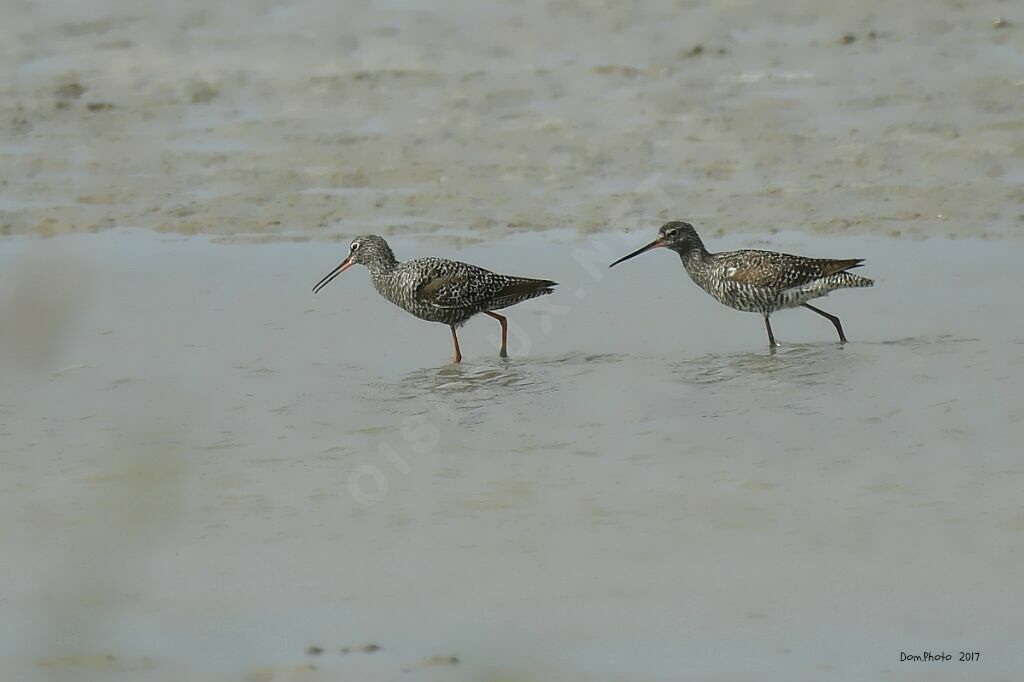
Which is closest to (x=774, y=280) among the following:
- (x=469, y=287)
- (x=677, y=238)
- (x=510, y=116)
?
(x=677, y=238)

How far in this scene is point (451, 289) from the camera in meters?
9.73

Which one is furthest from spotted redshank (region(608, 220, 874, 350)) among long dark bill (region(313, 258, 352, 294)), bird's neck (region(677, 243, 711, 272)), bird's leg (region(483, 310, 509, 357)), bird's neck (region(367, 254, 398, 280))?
long dark bill (region(313, 258, 352, 294))

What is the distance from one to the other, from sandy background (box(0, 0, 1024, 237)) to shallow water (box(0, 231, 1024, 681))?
4.11ft

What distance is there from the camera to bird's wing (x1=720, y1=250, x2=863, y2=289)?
9.55m

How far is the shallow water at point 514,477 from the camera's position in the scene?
179 inches

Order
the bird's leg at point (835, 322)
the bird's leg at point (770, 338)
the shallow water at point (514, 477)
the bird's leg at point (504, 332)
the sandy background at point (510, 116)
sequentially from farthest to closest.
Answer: the sandy background at point (510, 116), the bird's leg at point (504, 332), the bird's leg at point (770, 338), the bird's leg at point (835, 322), the shallow water at point (514, 477)

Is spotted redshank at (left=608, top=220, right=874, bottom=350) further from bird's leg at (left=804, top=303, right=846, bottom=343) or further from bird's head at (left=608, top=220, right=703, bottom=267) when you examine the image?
bird's head at (left=608, top=220, right=703, bottom=267)

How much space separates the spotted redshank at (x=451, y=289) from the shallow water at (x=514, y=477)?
204mm

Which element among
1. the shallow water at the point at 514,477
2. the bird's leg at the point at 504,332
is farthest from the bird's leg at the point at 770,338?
the bird's leg at the point at 504,332

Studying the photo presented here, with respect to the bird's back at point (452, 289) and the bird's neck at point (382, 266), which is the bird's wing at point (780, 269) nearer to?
the bird's back at point (452, 289)

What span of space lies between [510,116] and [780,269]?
491 cm

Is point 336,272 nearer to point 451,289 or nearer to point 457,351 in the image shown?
point 451,289

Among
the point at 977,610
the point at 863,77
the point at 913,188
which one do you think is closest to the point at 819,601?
the point at 977,610

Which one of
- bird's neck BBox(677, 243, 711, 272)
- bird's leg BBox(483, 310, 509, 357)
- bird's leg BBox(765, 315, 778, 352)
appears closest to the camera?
bird's leg BBox(765, 315, 778, 352)
